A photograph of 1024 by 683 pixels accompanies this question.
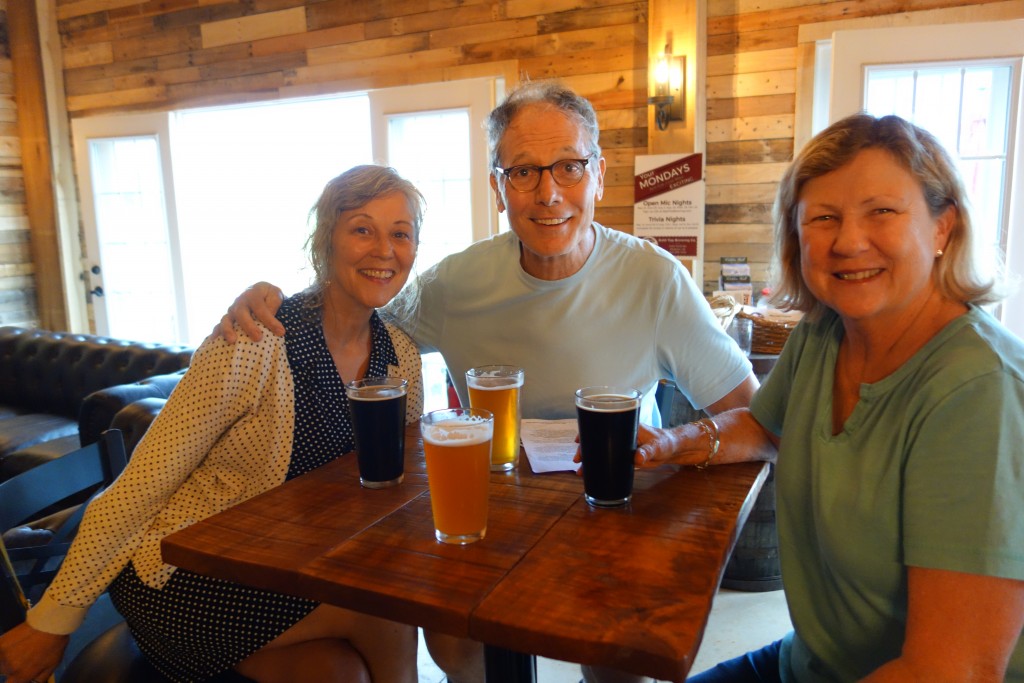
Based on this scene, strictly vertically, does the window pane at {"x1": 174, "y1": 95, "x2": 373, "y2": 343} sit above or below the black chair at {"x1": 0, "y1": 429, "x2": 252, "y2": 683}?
above

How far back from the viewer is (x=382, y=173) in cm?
159

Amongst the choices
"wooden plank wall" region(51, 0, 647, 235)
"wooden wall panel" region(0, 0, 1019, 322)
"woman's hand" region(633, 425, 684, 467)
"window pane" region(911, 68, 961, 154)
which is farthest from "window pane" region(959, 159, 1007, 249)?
"woman's hand" region(633, 425, 684, 467)

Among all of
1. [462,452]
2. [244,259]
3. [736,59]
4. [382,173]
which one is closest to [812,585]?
[462,452]

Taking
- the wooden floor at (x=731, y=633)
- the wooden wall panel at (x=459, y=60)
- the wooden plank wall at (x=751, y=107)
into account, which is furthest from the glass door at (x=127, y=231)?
the wooden floor at (x=731, y=633)

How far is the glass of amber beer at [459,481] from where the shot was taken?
987mm

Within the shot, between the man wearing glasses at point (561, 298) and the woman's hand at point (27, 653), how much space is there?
752mm

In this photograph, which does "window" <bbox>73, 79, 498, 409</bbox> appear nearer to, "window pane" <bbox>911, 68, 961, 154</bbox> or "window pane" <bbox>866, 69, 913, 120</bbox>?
"window pane" <bbox>866, 69, 913, 120</bbox>

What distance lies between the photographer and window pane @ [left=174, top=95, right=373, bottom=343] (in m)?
7.55

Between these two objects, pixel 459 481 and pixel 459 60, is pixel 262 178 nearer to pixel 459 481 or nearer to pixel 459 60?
pixel 459 60

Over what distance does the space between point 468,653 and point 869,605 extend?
0.88 m

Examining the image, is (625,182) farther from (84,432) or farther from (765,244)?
(84,432)

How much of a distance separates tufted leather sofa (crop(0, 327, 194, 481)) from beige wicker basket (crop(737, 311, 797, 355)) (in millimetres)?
2551

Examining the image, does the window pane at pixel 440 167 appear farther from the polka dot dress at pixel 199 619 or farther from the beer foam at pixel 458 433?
the beer foam at pixel 458 433

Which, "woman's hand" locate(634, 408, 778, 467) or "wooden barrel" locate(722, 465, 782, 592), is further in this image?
"wooden barrel" locate(722, 465, 782, 592)
